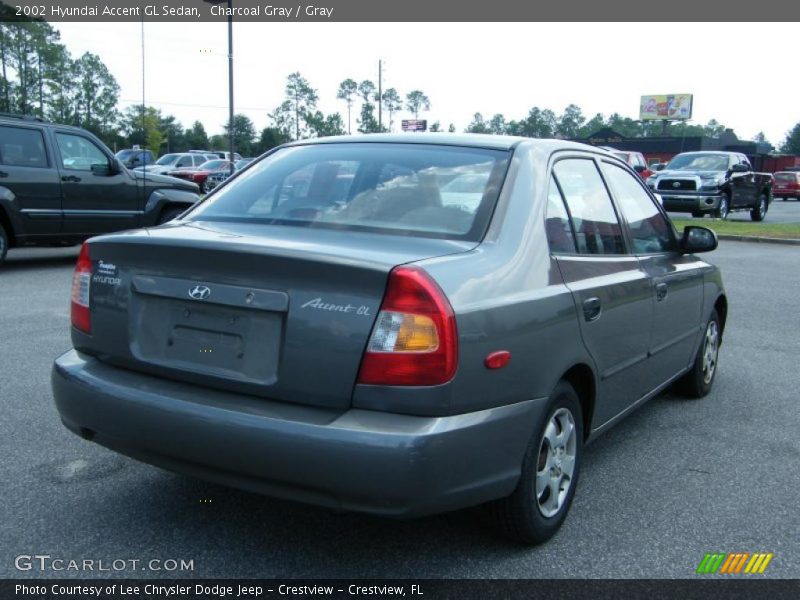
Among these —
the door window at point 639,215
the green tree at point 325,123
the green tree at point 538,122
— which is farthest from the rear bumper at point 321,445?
the green tree at point 538,122

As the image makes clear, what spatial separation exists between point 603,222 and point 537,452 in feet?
4.58

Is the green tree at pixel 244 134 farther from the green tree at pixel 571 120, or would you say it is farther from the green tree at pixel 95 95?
the green tree at pixel 571 120

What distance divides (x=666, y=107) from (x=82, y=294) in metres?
111

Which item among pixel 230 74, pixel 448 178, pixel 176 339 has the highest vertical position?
pixel 230 74

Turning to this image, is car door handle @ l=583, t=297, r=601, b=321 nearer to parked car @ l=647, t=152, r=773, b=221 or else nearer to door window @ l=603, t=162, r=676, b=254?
door window @ l=603, t=162, r=676, b=254

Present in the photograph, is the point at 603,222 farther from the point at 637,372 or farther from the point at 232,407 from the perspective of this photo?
the point at 232,407

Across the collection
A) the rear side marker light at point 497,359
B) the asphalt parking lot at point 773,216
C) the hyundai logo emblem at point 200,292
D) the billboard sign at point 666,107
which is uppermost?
the billboard sign at point 666,107

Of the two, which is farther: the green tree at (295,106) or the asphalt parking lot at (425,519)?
the green tree at (295,106)

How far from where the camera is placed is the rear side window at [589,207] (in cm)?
369

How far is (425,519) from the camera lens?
3.42 metres

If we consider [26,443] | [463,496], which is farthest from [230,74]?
[463,496]

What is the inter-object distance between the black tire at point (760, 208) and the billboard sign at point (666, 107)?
8421 centimetres

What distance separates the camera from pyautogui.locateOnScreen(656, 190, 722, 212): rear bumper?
21703 mm

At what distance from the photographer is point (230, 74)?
25.2 meters
